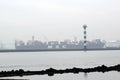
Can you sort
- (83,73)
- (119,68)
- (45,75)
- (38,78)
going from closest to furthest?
(38,78), (45,75), (83,73), (119,68)

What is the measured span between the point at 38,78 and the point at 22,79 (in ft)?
9.22

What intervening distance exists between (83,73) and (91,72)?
1.58 m

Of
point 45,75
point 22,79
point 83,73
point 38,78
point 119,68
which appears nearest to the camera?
point 22,79

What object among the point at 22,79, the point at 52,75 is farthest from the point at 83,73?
Answer: the point at 22,79

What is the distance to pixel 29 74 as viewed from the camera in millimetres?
37750

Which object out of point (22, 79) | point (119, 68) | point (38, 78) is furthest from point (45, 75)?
point (119, 68)

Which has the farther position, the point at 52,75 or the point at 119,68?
the point at 119,68

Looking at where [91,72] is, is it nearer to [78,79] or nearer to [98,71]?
[98,71]

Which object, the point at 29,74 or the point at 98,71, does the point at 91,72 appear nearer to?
the point at 98,71

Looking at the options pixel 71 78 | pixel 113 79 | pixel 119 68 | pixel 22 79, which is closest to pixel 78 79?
pixel 71 78

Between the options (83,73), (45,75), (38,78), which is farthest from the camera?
(83,73)

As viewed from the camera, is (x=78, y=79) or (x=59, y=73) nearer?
(x=78, y=79)

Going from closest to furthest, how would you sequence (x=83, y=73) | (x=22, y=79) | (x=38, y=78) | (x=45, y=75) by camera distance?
(x=22, y=79) < (x=38, y=78) < (x=45, y=75) < (x=83, y=73)

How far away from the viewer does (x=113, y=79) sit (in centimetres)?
3500
